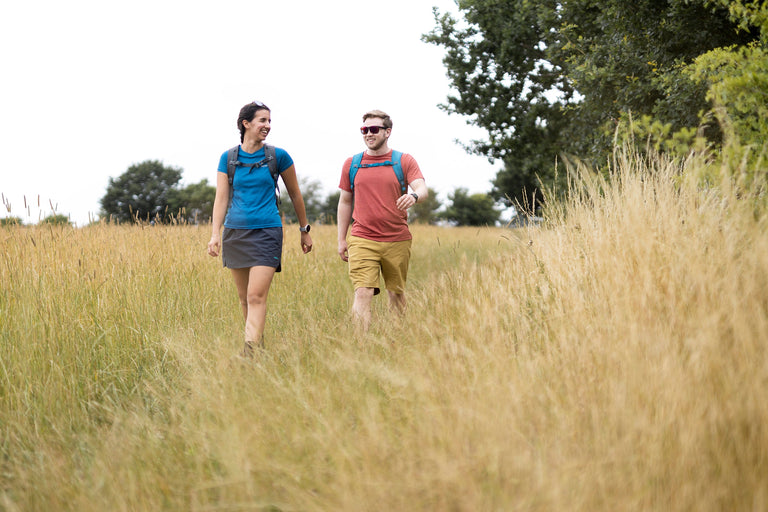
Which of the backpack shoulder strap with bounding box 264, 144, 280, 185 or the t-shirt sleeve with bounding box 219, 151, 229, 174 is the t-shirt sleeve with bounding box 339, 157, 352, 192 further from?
the t-shirt sleeve with bounding box 219, 151, 229, 174

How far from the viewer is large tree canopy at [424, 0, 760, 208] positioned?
734 centimetres

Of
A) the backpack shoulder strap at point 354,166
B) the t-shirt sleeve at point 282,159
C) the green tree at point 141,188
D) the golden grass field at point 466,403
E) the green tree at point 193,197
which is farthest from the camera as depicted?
the green tree at point 193,197

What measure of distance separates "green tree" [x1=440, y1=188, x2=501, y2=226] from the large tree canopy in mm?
52294

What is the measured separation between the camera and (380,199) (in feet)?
15.7

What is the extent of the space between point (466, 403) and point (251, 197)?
8.70 feet

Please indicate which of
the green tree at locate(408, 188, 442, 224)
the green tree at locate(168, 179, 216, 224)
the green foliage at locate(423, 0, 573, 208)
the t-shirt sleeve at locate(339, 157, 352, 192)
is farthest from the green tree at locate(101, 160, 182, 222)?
the t-shirt sleeve at locate(339, 157, 352, 192)

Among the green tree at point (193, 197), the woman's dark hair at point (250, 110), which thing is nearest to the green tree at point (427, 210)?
the green tree at point (193, 197)

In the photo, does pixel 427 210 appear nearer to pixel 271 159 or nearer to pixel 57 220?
pixel 57 220

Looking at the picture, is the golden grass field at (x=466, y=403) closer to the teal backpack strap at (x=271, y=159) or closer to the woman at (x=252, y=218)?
the woman at (x=252, y=218)

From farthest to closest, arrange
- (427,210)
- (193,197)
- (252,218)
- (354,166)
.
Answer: (427,210) → (193,197) → (354,166) → (252,218)

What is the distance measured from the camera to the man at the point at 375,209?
188 inches

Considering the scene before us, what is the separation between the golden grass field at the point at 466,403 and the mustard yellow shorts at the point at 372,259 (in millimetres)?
531

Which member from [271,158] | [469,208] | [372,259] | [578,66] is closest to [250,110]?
[271,158]

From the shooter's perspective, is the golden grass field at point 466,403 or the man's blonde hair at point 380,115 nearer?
the golden grass field at point 466,403
